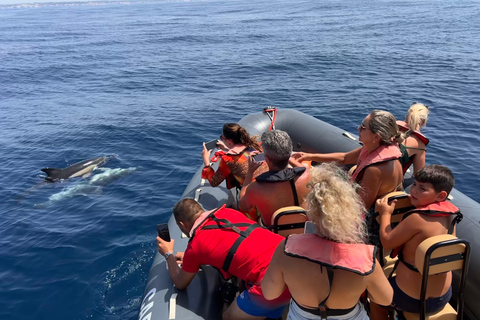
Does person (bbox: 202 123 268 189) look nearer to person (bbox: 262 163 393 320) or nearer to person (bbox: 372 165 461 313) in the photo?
person (bbox: 372 165 461 313)

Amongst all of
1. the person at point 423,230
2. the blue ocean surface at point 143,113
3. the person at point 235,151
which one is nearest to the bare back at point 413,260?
the person at point 423,230

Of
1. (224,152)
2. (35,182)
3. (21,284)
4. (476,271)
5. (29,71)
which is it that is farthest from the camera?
(29,71)

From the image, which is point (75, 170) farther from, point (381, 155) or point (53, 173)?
point (381, 155)

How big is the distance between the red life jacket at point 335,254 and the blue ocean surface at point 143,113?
3947 millimetres

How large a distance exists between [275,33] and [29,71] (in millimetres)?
→ 17468

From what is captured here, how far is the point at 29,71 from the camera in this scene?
22047mm

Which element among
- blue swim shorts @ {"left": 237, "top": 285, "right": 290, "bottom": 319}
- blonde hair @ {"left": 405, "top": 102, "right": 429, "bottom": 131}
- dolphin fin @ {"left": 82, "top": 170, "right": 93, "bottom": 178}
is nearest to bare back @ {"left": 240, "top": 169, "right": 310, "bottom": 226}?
blue swim shorts @ {"left": 237, "top": 285, "right": 290, "bottom": 319}

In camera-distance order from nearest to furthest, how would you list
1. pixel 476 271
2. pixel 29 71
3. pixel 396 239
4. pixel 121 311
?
pixel 396 239 → pixel 476 271 → pixel 121 311 → pixel 29 71

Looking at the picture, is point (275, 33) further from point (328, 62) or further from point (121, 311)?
point (121, 311)

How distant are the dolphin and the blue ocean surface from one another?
236 mm

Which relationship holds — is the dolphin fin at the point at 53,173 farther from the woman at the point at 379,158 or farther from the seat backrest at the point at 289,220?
the woman at the point at 379,158

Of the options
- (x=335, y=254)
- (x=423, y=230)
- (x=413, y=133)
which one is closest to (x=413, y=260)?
(x=423, y=230)

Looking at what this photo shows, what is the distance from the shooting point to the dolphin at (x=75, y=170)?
1010 centimetres

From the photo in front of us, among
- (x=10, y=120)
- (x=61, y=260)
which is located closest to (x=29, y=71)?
(x=10, y=120)
